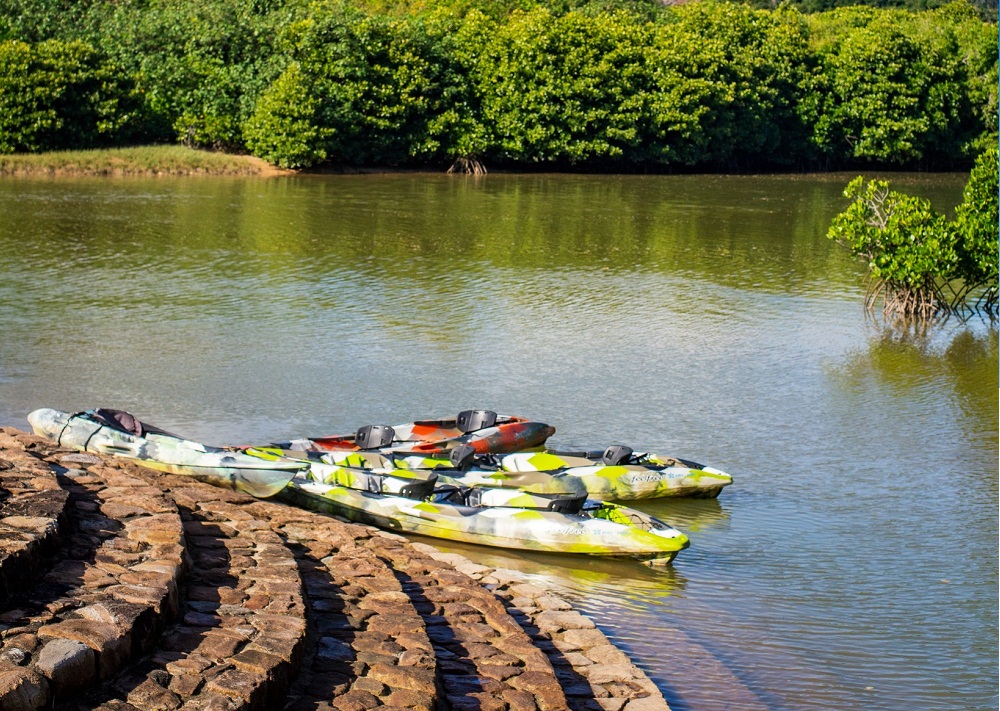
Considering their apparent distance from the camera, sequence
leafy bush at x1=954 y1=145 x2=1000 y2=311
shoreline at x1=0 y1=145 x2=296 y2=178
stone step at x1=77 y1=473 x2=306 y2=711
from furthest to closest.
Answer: shoreline at x1=0 y1=145 x2=296 y2=178 → leafy bush at x1=954 y1=145 x2=1000 y2=311 → stone step at x1=77 y1=473 x2=306 y2=711

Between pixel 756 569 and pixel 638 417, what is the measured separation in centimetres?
540

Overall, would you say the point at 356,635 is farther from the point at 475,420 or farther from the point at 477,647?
the point at 475,420

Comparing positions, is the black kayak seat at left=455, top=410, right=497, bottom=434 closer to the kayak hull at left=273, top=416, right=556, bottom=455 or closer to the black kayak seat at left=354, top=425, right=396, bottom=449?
the kayak hull at left=273, top=416, right=556, bottom=455

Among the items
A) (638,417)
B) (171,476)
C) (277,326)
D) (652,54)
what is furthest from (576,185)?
(171,476)

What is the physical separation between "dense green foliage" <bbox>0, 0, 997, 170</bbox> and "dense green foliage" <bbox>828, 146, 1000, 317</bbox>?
30.8 m

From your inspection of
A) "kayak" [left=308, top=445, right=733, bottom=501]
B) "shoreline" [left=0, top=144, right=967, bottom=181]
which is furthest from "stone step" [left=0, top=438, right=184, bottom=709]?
"shoreline" [left=0, top=144, right=967, bottom=181]

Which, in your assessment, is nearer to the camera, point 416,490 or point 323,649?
point 323,649

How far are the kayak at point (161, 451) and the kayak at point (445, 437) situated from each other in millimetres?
1053

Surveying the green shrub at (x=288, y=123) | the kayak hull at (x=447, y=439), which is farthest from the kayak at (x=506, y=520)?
the green shrub at (x=288, y=123)

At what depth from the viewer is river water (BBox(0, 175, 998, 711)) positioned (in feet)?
37.9

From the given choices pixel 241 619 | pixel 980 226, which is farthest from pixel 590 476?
pixel 980 226

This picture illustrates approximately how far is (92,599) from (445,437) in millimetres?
8304

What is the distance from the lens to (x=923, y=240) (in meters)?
22.6

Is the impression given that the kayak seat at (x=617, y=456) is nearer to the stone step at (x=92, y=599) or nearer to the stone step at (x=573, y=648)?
the stone step at (x=573, y=648)
